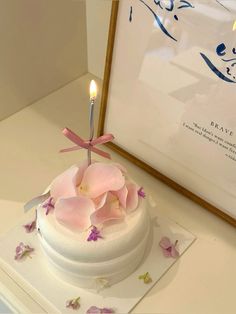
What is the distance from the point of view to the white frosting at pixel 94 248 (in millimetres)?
480

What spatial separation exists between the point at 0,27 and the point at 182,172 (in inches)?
15.8

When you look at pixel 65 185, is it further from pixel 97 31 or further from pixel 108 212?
pixel 97 31

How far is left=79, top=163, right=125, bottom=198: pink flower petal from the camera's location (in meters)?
0.50

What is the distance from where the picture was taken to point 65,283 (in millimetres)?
536

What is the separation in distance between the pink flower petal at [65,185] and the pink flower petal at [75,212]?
0.6 inches

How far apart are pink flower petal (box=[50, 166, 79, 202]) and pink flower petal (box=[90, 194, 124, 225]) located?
0.13ft

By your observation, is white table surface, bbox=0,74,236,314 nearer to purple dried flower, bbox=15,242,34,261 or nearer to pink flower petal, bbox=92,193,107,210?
purple dried flower, bbox=15,242,34,261

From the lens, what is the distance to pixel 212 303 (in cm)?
53

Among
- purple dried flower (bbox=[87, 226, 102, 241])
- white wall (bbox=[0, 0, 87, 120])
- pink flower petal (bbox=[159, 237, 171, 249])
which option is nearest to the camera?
purple dried flower (bbox=[87, 226, 102, 241])

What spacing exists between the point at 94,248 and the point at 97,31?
540 mm

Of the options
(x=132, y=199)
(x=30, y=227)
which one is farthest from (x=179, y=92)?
(x=30, y=227)

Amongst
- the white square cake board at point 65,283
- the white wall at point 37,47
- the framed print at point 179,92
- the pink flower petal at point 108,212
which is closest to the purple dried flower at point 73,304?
the white square cake board at point 65,283

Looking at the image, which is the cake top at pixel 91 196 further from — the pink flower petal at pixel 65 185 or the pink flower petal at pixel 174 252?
the pink flower petal at pixel 174 252

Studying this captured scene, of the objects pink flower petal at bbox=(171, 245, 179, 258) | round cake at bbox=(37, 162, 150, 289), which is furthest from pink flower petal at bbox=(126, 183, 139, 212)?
pink flower petal at bbox=(171, 245, 179, 258)
